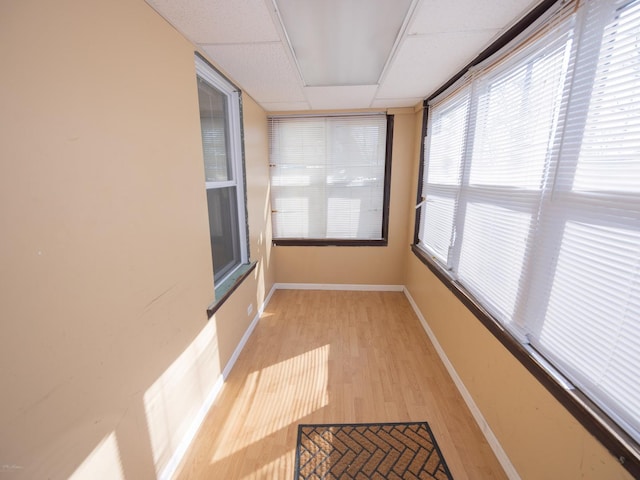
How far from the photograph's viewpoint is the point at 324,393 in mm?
2002

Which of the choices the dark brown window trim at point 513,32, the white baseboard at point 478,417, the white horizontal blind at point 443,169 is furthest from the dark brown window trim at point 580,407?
the dark brown window trim at point 513,32

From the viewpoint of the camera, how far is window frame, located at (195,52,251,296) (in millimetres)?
2059

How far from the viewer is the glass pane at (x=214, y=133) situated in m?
1.96

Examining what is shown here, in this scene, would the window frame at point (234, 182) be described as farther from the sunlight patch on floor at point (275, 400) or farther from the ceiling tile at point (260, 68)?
the sunlight patch on floor at point (275, 400)

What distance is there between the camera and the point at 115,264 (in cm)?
106

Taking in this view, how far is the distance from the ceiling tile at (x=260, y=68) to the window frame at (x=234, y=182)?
0.35 feet

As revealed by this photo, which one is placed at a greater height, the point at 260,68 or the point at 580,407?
the point at 260,68

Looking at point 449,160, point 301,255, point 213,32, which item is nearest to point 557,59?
point 449,160

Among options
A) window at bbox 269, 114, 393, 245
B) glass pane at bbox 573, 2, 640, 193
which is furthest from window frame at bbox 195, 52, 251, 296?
glass pane at bbox 573, 2, 640, 193

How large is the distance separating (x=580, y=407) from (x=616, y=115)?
41.1 inches

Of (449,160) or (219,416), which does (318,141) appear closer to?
(449,160)

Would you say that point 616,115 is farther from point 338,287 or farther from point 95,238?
point 338,287

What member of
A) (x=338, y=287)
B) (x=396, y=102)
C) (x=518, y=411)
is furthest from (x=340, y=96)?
(x=518, y=411)

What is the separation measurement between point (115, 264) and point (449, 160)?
248 cm
